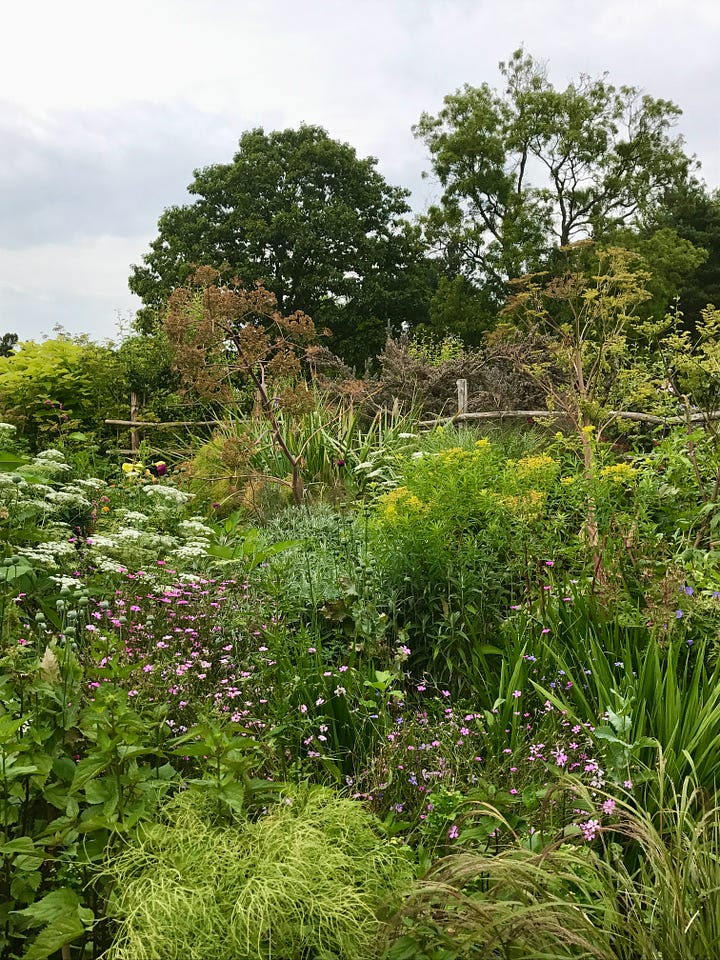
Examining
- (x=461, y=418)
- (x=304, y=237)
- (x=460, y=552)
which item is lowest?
(x=460, y=552)

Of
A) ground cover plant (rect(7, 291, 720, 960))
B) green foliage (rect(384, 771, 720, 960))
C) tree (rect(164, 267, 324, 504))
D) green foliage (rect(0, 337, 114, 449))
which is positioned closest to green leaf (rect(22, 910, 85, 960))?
ground cover plant (rect(7, 291, 720, 960))

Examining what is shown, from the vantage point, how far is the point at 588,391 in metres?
6.85

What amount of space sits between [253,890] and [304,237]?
24377 mm

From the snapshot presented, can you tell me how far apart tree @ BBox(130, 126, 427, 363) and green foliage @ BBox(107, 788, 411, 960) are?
23.9 meters

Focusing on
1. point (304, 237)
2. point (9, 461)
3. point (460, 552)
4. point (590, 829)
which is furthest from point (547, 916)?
point (304, 237)

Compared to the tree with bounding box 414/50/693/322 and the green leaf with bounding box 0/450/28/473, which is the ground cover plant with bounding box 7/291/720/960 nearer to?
the green leaf with bounding box 0/450/28/473

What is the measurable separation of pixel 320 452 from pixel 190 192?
20695 mm

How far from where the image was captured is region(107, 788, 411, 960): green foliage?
156cm

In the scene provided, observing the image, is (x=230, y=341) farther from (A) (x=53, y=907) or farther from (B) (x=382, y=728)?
(A) (x=53, y=907)

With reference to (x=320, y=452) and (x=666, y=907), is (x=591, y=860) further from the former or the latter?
(x=320, y=452)

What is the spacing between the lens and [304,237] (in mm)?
24438

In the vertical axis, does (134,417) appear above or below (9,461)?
above

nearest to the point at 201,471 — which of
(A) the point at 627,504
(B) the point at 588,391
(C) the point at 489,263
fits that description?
(B) the point at 588,391

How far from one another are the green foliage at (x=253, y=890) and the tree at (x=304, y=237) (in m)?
23.9
